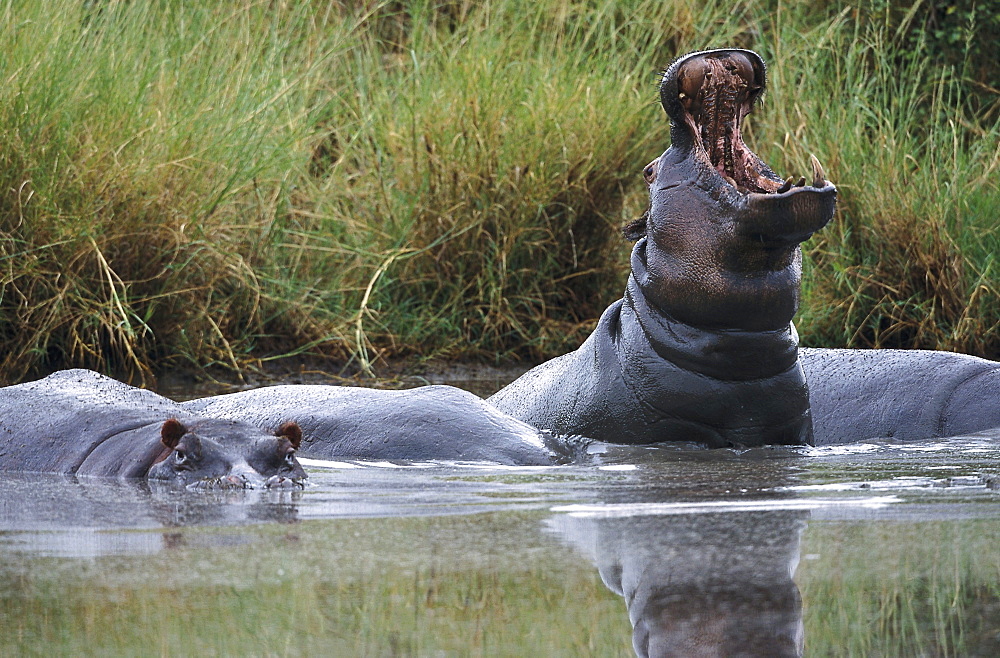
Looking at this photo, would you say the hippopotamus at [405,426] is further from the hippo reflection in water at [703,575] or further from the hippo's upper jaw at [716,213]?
the hippo reflection in water at [703,575]

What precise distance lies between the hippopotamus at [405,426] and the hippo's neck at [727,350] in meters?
0.55

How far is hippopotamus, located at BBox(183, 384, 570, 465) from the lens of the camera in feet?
16.5

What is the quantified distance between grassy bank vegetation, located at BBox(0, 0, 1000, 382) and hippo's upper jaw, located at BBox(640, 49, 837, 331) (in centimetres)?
281

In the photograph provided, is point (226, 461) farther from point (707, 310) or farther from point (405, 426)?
point (707, 310)

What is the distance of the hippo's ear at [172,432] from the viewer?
4.37m

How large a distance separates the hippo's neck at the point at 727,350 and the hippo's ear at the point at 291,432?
167cm

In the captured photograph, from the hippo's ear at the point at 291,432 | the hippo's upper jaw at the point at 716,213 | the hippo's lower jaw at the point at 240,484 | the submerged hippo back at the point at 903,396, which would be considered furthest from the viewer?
the submerged hippo back at the point at 903,396

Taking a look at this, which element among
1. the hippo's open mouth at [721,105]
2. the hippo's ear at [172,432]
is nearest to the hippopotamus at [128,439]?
the hippo's ear at [172,432]

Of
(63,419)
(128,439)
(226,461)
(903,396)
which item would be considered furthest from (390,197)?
(226,461)

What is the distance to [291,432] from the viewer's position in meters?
4.50

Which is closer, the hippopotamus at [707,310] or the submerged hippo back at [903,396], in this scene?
the hippopotamus at [707,310]

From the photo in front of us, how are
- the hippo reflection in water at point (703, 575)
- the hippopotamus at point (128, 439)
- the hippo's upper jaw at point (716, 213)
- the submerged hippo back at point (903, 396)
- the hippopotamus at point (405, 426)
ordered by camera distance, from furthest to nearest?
the submerged hippo back at point (903, 396) < the hippo's upper jaw at point (716, 213) < the hippopotamus at point (405, 426) < the hippopotamus at point (128, 439) < the hippo reflection in water at point (703, 575)

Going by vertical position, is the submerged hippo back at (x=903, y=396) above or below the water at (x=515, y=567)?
below

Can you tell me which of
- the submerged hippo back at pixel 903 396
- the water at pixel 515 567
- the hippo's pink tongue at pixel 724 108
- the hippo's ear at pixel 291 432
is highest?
the hippo's pink tongue at pixel 724 108
